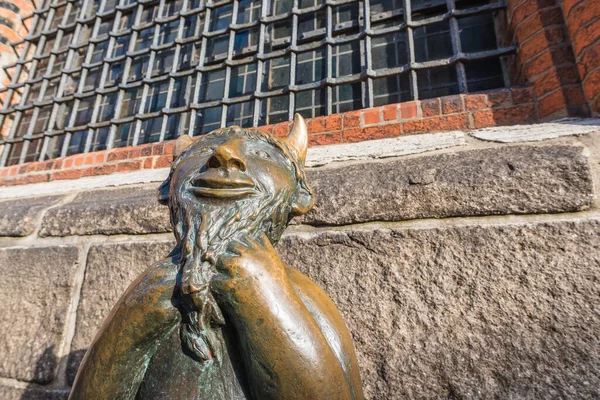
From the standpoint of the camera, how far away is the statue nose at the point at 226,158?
73 centimetres

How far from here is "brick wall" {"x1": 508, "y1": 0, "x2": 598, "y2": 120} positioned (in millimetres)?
1411

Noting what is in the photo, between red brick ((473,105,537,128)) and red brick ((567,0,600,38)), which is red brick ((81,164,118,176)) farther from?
red brick ((567,0,600,38))

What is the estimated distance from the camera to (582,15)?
139 cm

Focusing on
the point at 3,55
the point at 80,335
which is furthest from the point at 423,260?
the point at 3,55

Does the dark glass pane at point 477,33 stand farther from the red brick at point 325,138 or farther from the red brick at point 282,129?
the red brick at point 282,129

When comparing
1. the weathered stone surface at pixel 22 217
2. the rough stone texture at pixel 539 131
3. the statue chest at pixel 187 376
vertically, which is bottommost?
the statue chest at pixel 187 376

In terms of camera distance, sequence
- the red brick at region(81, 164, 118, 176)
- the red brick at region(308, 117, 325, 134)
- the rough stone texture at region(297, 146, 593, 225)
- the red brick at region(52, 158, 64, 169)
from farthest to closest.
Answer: the red brick at region(52, 158, 64, 169) < the red brick at region(81, 164, 118, 176) < the red brick at region(308, 117, 325, 134) < the rough stone texture at region(297, 146, 593, 225)

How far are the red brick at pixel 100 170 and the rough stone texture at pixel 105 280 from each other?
78 cm

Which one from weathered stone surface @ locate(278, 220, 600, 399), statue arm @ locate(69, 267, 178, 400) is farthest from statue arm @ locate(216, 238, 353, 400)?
weathered stone surface @ locate(278, 220, 600, 399)

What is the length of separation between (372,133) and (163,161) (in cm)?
116

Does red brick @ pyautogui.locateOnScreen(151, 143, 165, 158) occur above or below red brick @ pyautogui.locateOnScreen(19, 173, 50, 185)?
above

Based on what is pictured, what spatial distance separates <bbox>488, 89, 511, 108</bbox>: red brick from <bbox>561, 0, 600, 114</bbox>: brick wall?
251 mm

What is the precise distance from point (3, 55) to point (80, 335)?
298 centimetres

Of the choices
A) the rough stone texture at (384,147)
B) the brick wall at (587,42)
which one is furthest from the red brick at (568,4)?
the rough stone texture at (384,147)
